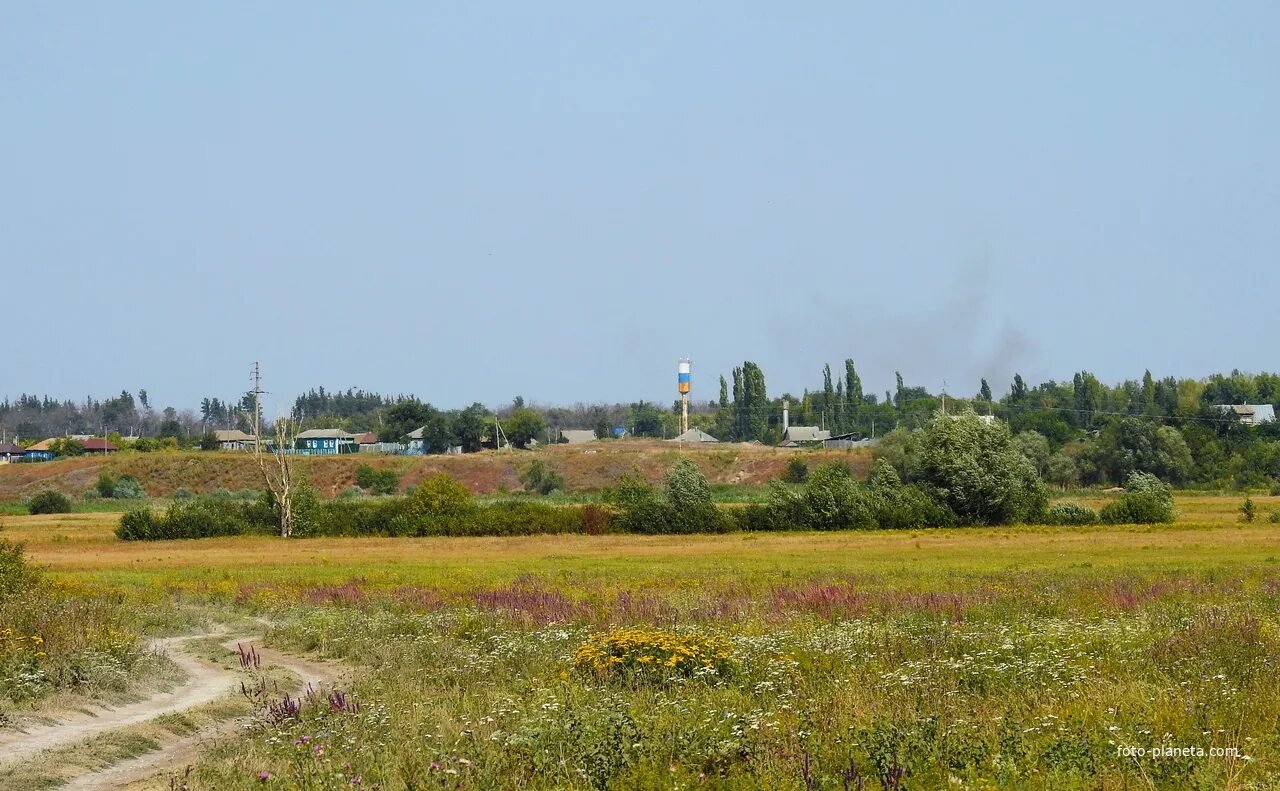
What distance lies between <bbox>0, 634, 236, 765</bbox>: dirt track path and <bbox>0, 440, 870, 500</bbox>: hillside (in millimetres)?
127770

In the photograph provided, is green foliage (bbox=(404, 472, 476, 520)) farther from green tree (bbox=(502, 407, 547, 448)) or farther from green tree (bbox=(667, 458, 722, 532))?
green tree (bbox=(502, 407, 547, 448))

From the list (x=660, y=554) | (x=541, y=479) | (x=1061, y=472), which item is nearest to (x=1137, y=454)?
(x=1061, y=472)

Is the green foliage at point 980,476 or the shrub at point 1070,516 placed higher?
the green foliage at point 980,476

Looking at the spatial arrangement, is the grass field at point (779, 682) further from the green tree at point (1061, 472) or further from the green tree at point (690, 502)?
the green tree at point (1061, 472)

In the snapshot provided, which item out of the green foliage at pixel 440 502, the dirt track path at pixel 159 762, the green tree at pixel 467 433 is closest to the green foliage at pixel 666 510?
the green foliage at pixel 440 502

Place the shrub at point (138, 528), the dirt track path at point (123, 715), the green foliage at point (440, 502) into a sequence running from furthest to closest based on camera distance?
the green foliage at point (440, 502), the shrub at point (138, 528), the dirt track path at point (123, 715)

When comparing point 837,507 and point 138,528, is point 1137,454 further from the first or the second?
point 138,528

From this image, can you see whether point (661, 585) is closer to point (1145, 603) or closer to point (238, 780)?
point (1145, 603)

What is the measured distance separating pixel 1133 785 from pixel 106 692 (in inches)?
565

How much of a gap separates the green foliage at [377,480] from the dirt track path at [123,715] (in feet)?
408

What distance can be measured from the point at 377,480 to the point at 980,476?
282 feet

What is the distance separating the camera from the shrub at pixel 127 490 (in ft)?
473

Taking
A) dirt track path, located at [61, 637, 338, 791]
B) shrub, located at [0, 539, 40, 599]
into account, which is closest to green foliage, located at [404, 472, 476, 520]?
shrub, located at [0, 539, 40, 599]

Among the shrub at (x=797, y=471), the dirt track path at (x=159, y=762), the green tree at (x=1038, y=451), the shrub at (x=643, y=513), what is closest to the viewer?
the dirt track path at (x=159, y=762)
